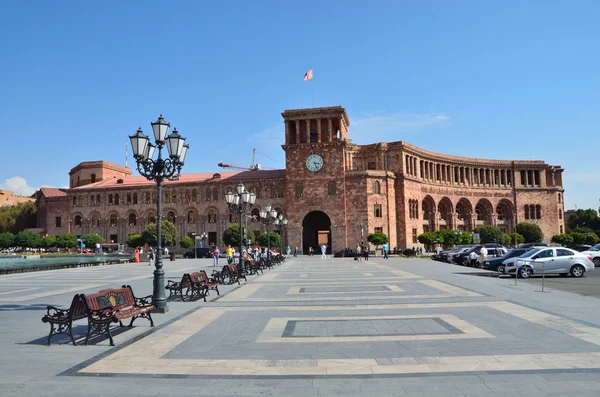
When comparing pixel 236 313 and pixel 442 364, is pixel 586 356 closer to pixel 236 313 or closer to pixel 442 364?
pixel 442 364

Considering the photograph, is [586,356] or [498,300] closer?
[586,356]

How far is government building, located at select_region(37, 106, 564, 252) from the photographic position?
6022 centimetres

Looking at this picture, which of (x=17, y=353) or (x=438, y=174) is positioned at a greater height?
(x=438, y=174)

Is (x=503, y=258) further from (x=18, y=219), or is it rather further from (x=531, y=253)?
(x=18, y=219)

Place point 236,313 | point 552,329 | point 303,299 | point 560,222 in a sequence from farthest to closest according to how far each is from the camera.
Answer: point 560,222 → point 303,299 → point 236,313 → point 552,329

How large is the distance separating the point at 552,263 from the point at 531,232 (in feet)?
181

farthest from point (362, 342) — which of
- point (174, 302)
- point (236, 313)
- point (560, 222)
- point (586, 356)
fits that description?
A: point (560, 222)

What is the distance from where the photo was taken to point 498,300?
13.2 m

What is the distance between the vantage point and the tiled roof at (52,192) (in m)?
74.9

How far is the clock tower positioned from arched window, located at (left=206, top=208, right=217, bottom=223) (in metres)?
12.4

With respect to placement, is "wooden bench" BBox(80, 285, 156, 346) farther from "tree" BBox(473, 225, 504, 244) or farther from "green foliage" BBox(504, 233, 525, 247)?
"green foliage" BBox(504, 233, 525, 247)

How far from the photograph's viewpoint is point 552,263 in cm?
2108

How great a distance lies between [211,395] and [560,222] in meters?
89.1

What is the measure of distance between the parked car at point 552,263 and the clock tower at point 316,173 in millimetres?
37841
